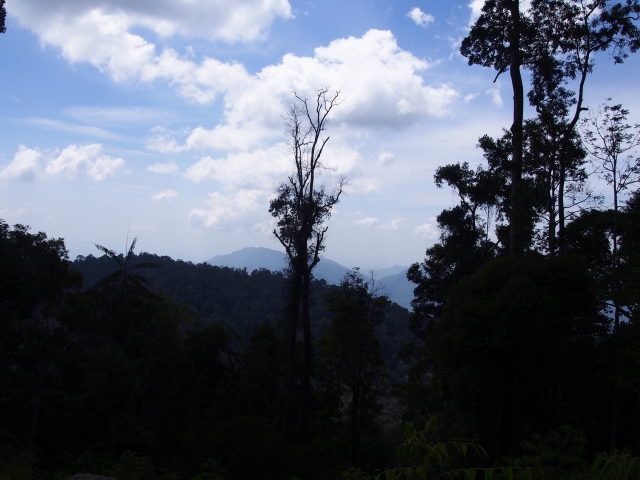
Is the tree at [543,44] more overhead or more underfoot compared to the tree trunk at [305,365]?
more overhead

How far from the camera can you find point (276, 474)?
29.7 ft

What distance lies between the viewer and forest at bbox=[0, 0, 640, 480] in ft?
30.1

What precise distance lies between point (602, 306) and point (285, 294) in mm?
10082

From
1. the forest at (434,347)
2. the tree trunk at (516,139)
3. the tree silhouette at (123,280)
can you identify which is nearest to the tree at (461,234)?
the forest at (434,347)

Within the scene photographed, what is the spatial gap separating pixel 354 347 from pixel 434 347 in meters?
6.73

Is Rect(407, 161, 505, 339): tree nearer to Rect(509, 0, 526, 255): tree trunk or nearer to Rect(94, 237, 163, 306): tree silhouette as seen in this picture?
Rect(509, 0, 526, 255): tree trunk

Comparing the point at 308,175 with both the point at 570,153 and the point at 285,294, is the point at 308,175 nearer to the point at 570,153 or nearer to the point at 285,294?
the point at 285,294

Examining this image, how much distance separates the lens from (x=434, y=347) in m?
10.2

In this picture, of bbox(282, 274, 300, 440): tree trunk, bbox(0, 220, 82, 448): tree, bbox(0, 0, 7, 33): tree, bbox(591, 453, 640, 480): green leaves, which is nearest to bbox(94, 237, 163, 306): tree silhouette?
Result: bbox(0, 220, 82, 448): tree

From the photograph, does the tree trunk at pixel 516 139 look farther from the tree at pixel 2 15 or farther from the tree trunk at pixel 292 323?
the tree at pixel 2 15

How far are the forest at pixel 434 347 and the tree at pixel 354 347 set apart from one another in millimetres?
80

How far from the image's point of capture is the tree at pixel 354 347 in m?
16.7

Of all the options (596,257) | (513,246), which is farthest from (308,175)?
(596,257)

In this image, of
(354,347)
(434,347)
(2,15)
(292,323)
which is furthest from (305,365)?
(2,15)
